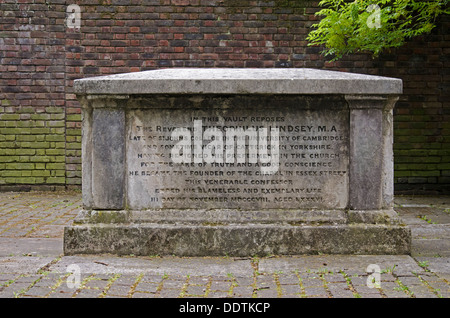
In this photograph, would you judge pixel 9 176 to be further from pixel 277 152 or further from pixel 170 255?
pixel 277 152

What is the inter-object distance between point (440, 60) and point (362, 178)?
14.9 feet

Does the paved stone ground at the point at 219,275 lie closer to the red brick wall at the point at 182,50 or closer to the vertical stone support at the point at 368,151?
the vertical stone support at the point at 368,151

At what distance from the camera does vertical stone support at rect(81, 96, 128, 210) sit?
12.6 ft

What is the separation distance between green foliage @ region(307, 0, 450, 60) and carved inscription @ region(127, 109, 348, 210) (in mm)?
2921

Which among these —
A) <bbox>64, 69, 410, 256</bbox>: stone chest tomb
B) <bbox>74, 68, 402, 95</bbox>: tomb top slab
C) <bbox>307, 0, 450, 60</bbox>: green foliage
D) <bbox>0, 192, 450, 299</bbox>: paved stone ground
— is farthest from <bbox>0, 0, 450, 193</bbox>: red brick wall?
<bbox>74, 68, 402, 95</bbox>: tomb top slab

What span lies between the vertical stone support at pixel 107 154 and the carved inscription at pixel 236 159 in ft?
0.26

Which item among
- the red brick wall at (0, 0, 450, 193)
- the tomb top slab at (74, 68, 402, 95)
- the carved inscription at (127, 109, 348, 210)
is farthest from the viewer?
the red brick wall at (0, 0, 450, 193)

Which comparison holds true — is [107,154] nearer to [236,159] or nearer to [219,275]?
[236,159]

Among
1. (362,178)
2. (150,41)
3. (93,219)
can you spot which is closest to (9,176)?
(150,41)

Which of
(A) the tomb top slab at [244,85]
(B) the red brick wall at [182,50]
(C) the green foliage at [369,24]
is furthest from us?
(B) the red brick wall at [182,50]

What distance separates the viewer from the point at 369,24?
636cm

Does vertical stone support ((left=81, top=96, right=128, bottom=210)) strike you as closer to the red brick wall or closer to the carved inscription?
the carved inscription

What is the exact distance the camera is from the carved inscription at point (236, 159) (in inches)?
153

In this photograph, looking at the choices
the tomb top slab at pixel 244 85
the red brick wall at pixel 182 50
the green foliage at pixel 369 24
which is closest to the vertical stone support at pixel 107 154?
the tomb top slab at pixel 244 85
